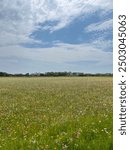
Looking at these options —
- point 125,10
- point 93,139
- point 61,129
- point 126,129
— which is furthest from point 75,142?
point 125,10

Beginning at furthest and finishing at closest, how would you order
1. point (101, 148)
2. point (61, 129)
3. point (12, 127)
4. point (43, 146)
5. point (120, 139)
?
point (12, 127), point (61, 129), point (43, 146), point (101, 148), point (120, 139)

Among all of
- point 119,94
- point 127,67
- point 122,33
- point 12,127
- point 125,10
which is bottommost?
point 12,127

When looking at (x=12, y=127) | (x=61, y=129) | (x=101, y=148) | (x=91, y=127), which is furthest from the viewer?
(x=12, y=127)

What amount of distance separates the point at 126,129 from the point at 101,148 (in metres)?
3.72

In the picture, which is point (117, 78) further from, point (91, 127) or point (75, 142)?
point (91, 127)

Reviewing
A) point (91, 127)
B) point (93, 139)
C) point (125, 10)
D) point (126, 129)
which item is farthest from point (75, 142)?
point (125, 10)

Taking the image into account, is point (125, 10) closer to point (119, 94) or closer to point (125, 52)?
point (125, 52)

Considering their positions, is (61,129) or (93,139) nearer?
(93,139)

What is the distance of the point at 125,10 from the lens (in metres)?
4.81

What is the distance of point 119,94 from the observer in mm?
4852

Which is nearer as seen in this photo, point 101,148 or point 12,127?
point 101,148

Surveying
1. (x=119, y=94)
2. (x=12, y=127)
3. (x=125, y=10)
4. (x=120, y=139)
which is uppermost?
(x=125, y=10)

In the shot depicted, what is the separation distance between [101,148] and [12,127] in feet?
24.3

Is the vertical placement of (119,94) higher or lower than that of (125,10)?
lower
